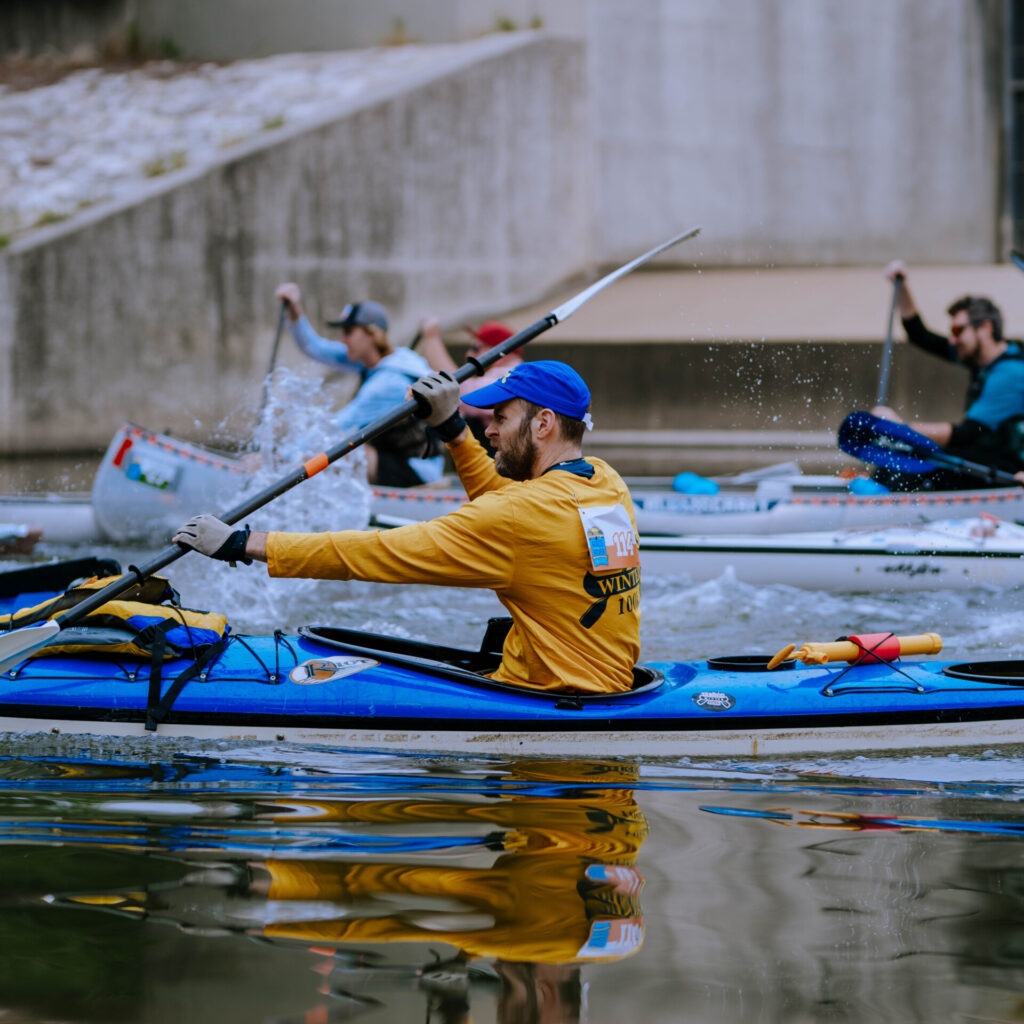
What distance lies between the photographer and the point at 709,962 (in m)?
2.39

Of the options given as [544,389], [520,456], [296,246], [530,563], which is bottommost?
[530,563]

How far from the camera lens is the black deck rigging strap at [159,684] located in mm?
3891

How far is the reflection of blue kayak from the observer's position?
3.87 m

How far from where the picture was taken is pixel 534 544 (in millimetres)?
3543

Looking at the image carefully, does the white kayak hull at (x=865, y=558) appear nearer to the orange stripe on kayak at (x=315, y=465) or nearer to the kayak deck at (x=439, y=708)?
the kayak deck at (x=439, y=708)

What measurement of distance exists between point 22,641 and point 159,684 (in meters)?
0.41

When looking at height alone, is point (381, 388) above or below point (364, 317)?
below

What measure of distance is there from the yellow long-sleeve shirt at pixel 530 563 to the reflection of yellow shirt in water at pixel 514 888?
556 mm

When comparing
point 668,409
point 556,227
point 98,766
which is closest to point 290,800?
point 98,766

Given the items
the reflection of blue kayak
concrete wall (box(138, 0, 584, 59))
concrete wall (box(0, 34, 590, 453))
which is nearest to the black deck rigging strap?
the reflection of blue kayak

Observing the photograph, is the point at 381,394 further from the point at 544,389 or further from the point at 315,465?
the point at 544,389

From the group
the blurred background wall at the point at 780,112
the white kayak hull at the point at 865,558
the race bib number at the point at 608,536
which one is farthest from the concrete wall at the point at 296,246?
the race bib number at the point at 608,536

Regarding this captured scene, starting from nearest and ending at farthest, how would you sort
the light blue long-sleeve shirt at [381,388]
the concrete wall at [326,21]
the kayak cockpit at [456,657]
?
the kayak cockpit at [456,657] < the light blue long-sleeve shirt at [381,388] < the concrete wall at [326,21]

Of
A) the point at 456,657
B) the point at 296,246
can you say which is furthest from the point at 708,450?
the point at 456,657
